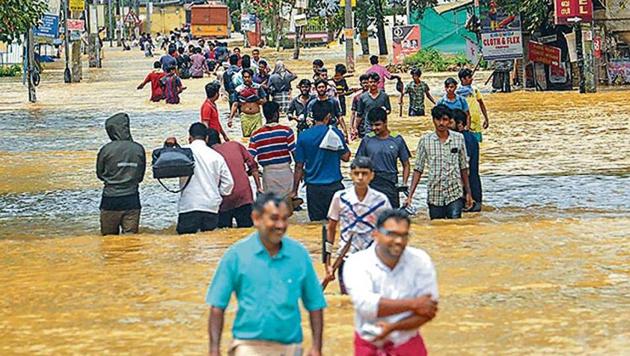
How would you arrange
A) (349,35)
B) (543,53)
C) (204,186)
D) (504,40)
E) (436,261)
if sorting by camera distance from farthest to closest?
(349,35)
(543,53)
(504,40)
(204,186)
(436,261)

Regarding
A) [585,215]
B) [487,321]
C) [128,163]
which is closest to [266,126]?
[128,163]

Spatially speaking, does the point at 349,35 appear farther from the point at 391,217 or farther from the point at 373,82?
the point at 391,217

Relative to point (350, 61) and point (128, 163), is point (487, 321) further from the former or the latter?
point (350, 61)

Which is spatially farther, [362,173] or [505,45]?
[505,45]

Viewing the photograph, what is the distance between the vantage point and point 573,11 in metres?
37.4

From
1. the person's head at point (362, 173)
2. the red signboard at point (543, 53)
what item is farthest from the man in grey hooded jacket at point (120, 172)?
the red signboard at point (543, 53)

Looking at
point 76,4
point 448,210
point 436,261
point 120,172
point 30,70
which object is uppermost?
point 76,4

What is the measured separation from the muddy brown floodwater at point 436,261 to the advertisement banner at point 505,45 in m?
14.9

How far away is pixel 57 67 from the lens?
6994 centimetres

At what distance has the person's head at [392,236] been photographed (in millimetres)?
6629

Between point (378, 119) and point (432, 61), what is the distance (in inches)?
1656

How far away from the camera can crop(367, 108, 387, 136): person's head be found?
13422 mm

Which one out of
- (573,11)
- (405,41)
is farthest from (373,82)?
(405,41)

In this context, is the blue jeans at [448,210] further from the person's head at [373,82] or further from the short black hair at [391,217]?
the short black hair at [391,217]
